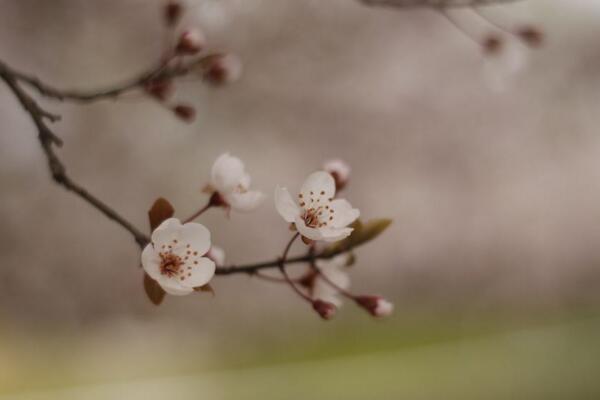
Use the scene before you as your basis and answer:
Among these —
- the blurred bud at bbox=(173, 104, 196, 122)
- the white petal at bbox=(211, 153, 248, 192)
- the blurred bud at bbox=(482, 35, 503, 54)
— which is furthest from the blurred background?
the white petal at bbox=(211, 153, 248, 192)

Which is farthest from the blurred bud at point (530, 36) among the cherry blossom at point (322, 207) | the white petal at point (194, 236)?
the white petal at point (194, 236)

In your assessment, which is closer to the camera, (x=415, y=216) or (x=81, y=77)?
(x=81, y=77)

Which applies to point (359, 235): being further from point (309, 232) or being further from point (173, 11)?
point (173, 11)

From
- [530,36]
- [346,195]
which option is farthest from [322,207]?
[346,195]

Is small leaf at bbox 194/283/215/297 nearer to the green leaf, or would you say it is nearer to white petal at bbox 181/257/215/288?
white petal at bbox 181/257/215/288

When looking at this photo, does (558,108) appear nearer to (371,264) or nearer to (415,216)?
(415,216)

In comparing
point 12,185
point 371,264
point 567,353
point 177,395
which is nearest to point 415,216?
point 371,264
